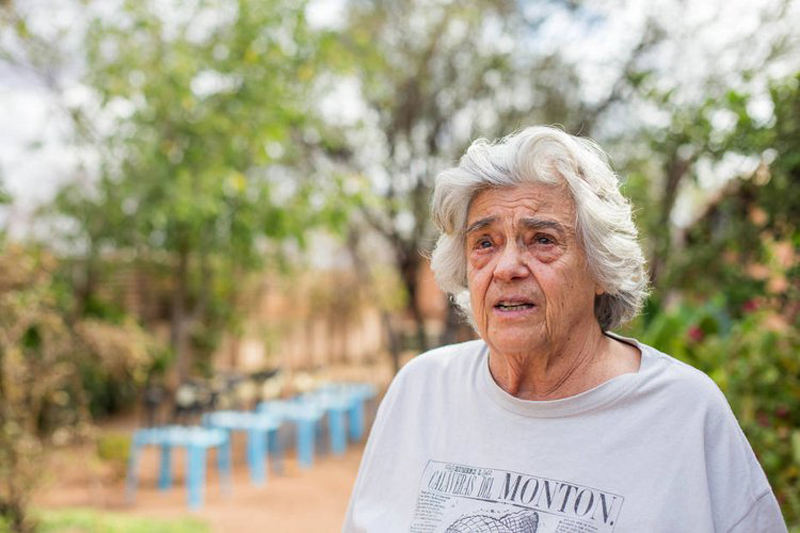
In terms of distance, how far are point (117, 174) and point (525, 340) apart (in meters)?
7.29

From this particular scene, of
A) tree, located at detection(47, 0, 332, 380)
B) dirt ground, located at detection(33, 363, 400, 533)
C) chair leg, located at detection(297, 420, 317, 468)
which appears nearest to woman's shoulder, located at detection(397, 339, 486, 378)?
dirt ground, located at detection(33, 363, 400, 533)

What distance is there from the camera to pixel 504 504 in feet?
4.98

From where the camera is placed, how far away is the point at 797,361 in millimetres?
3248

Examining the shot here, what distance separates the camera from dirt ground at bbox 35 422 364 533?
6.92m

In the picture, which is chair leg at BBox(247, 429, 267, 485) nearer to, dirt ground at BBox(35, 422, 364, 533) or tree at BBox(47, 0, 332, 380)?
dirt ground at BBox(35, 422, 364, 533)

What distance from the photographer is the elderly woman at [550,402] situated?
1421 mm

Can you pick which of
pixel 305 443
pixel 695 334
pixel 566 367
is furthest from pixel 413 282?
pixel 566 367

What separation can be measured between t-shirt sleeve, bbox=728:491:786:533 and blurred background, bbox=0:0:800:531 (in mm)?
1508

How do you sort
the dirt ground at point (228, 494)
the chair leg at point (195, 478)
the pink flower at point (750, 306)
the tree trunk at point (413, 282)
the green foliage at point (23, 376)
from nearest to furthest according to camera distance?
the pink flower at point (750, 306) → the green foliage at point (23, 376) → the dirt ground at point (228, 494) → the chair leg at point (195, 478) → the tree trunk at point (413, 282)

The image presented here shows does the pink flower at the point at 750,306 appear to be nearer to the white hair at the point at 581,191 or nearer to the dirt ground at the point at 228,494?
the white hair at the point at 581,191

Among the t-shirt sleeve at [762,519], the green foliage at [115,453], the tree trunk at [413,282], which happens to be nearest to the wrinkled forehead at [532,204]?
the t-shirt sleeve at [762,519]

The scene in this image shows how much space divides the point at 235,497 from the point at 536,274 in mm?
6983

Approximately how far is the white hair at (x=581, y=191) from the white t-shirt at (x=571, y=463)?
0.45ft

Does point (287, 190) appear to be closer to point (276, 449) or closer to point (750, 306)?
point (276, 449)
